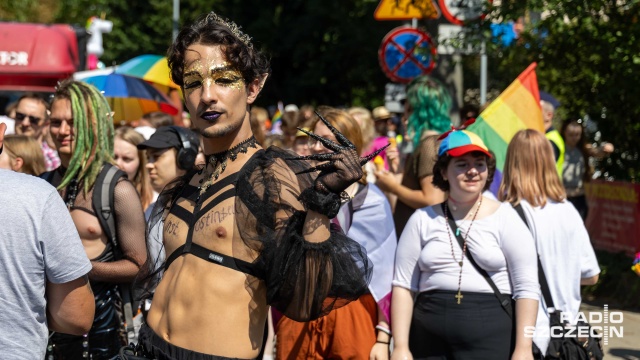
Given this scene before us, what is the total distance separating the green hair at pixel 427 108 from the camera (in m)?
7.76

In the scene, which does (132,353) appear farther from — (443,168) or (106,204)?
(443,168)

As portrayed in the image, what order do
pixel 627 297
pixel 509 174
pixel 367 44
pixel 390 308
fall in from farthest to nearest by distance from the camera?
pixel 367 44, pixel 627 297, pixel 509 174, pixel 390 308

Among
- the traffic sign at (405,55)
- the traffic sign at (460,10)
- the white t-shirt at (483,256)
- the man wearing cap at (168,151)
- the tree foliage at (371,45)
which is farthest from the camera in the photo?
the traffic sign at (405,55)

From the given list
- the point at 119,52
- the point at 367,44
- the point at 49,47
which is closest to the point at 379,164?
the point at 49,47

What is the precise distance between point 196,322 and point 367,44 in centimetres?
2197

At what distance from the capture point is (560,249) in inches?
215

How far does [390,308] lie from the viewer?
526 centimetres

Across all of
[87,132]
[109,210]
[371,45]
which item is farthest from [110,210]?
[371,45]

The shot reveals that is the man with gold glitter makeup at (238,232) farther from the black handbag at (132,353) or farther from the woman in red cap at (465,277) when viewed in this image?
the woman in red cap at (465,277)

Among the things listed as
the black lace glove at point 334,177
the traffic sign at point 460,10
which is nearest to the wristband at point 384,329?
the black lace glove at point 334,177

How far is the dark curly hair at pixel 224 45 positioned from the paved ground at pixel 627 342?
5506 millimetres

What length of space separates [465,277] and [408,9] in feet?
22.9

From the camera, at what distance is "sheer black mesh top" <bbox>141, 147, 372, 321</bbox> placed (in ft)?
10.6

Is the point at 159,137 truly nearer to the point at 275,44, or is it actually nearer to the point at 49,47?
the point at 49,47
